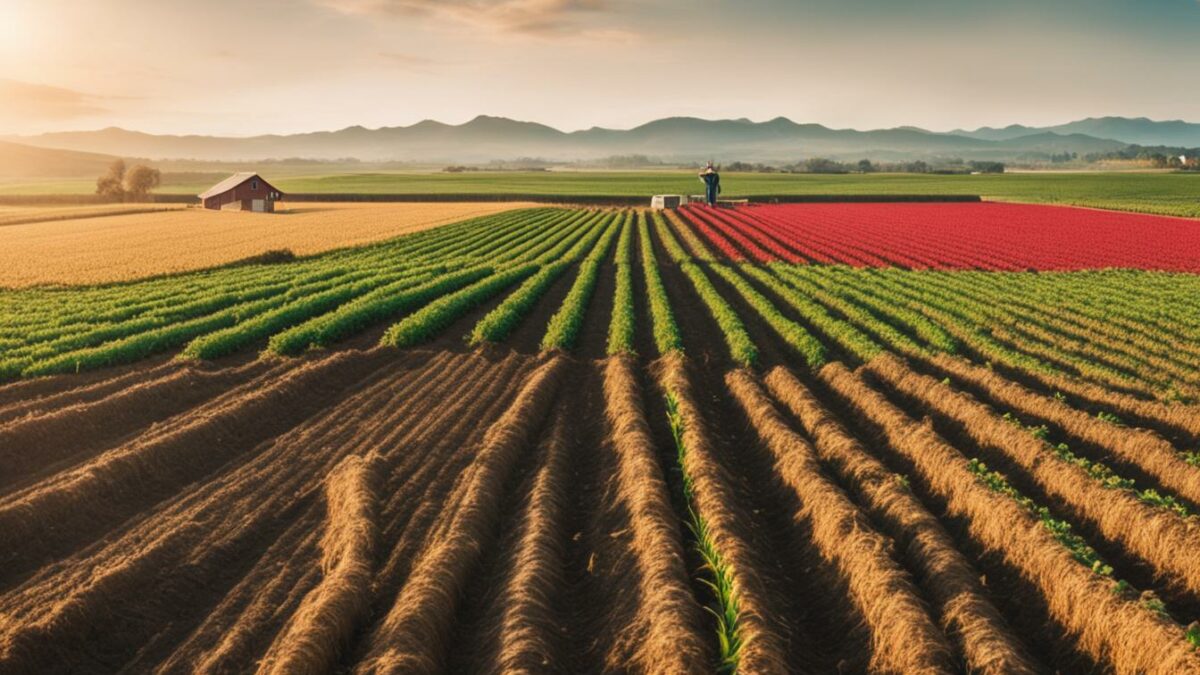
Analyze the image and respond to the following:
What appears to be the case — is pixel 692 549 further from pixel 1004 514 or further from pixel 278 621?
pixel 278 621

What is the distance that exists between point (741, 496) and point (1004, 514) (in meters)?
3.42

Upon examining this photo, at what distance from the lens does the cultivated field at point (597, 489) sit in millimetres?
7980

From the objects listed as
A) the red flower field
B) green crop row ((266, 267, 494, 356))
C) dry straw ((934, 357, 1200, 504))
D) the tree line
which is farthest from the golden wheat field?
dry straw ((934, 357, 1200, 504))

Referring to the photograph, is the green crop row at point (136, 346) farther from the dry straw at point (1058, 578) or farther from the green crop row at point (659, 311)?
the dry straw at point (1058, 578)

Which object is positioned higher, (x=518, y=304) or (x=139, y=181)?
(x=139, y=181)

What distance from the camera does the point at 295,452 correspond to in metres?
13.7

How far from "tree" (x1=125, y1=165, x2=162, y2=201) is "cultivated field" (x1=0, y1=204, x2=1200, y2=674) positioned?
90640mm

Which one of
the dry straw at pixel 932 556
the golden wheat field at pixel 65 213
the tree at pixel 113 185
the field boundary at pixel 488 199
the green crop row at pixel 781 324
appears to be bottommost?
the dry straw at pixel 932 556

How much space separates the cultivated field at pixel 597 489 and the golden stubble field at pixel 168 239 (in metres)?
14.5

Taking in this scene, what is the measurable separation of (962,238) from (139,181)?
98.0 metres

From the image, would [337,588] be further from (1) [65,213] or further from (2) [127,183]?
(2) [127,183]

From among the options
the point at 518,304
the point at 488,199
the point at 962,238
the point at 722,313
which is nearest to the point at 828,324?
the point at 722,313

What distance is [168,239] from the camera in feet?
176

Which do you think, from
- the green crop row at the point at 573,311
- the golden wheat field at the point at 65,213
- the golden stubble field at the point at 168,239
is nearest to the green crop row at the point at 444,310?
the green crop row at the point at 573,311
